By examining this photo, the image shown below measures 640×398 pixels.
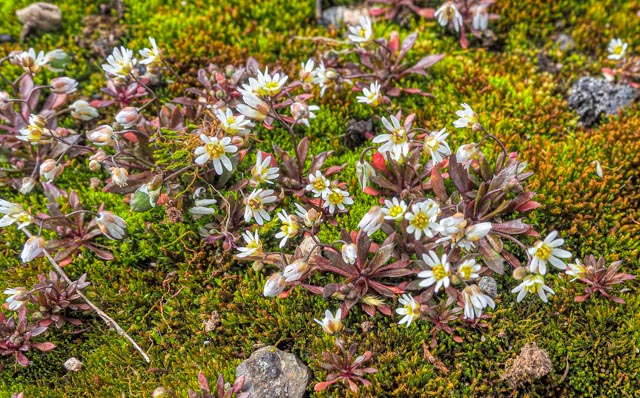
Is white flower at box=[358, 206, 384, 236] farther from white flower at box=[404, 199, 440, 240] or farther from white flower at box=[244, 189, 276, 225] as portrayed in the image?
white flower at box=[244, 189, 276, 225]

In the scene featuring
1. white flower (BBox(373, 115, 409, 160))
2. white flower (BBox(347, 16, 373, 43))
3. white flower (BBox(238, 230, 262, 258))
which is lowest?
white flower (BBox(238, 230, 262, 258))

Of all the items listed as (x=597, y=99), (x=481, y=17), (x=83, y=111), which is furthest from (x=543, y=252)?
(x=83, y=111)

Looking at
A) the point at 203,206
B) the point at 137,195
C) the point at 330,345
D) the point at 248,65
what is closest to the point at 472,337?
the point at 330,345

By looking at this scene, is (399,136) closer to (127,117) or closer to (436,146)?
A: (436,146)

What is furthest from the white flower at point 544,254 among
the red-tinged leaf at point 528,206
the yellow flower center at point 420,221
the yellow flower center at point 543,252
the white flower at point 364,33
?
the white flower at point 364,33

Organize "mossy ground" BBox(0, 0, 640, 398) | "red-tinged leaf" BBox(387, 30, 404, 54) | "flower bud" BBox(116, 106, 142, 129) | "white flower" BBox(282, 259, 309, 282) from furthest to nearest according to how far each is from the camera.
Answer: "red-tinged leaf" BBox(387, 30, 404, 54)
"flower bud" BBox(116, 106, 142, 129)
"mossy ground" BBox(0, 0, 640, 398)
"white flower" BBox(282, 259, 309, 282)

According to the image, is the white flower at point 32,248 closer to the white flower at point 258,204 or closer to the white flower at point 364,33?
the white flower at point 258,204

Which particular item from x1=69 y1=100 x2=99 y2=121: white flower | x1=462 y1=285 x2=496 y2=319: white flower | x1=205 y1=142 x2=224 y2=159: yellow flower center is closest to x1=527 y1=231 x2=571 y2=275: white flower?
x1=462 y1=285 x2=496 y2=319: white flower
